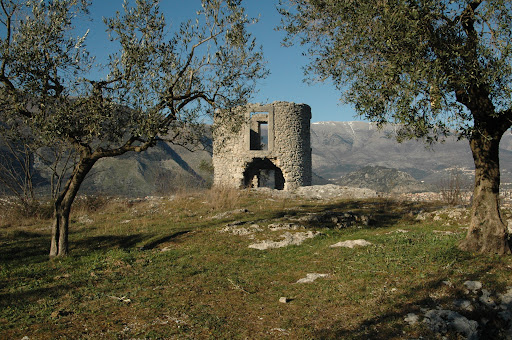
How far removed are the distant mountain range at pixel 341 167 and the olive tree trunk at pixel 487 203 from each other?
1275mm

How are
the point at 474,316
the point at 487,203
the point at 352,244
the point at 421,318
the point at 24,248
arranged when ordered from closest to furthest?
1. the point at 421,318
2. the point at 474,316
3. the point at 487,203
4. the point at 352,244
5. the point at 24,248

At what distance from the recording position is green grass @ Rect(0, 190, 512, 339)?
18.1ft

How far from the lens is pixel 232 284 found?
731 centimetres

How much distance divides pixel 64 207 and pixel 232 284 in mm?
5032

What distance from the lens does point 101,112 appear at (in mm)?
9531

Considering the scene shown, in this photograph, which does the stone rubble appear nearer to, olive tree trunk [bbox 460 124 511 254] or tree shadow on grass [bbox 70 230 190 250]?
olive tree trunk [bbox 460 124 511 254]

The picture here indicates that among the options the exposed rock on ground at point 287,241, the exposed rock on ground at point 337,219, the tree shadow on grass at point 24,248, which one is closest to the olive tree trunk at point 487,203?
the exposed rock on ground at point 287,241

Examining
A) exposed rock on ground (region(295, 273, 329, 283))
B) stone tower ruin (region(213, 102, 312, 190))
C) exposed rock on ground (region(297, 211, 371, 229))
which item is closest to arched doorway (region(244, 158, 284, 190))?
stone tower ruin (region(213, 102, 312, 190))

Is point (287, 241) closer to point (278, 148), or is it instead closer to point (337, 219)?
point (337, 219)

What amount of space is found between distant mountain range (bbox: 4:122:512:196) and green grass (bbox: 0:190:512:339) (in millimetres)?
2525

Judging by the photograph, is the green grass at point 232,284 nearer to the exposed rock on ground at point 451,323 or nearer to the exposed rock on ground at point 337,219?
the exposed rock on ground at point 451,323

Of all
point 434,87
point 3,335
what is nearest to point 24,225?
point 3,335

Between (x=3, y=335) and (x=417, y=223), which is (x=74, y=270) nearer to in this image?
(x=3, y=335)

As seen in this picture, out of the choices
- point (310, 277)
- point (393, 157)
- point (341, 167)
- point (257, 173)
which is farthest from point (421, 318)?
point (393, 157)
